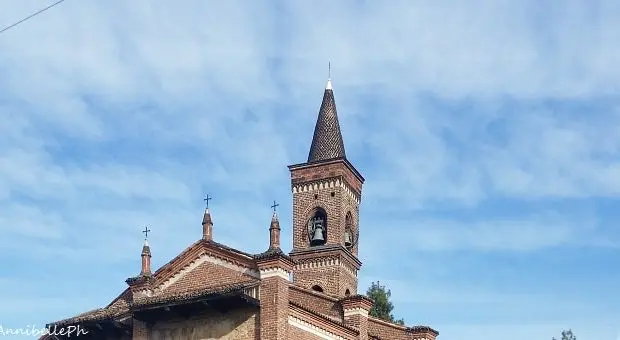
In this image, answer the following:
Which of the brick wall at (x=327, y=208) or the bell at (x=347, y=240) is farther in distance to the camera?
the bell at (x=347, y=240)

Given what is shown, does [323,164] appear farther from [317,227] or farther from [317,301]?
[317,301]

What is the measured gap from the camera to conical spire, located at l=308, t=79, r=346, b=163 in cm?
3862

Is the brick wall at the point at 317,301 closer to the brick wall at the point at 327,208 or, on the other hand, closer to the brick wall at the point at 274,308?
the brick wall at the point at 274,308

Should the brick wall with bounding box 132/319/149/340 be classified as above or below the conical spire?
below

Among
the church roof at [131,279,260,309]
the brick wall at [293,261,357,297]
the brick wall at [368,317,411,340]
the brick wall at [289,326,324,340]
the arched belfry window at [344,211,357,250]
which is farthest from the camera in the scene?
the arched belfry window at [344,211,357,250]

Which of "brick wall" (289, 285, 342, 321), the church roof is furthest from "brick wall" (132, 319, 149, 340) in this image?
"brick wall" (289, 285, 342, 321)

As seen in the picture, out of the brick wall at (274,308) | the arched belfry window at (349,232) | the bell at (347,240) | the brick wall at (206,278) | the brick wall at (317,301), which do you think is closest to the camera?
the brick wall at (274,308)

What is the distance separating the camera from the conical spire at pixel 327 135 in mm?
38625

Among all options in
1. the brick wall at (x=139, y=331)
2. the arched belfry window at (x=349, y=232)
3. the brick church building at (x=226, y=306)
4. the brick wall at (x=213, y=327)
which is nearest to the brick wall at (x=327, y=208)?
the arched belfry window at (x=349, y=232)

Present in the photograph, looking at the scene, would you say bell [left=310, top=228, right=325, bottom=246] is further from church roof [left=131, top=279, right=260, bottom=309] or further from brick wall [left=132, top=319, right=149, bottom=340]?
brick wall [left=132, top=319, right=149, bottom=340]

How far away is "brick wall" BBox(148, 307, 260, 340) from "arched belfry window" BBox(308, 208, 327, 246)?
10.3m

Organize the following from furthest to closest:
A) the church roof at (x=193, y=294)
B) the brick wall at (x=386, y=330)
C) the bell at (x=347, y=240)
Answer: the bell at (x=347, y=240), the brick wall at (x=386, y=330), the church roof at (x=193, y=294)

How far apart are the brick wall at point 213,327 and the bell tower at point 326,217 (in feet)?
31.2

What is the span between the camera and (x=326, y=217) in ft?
121
